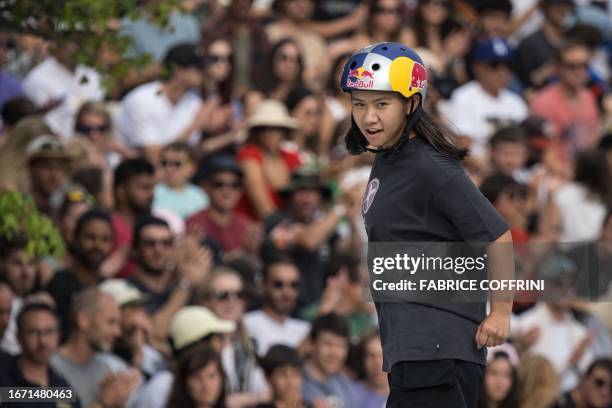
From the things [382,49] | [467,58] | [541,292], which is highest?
[467,58]

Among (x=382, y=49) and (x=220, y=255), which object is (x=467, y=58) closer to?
(x=220, y=255)

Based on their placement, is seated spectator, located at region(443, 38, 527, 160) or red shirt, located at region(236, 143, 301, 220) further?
seated spectator, located at region(443, 38, 527, 160)

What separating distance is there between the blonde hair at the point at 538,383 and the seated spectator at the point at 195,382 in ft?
8.74

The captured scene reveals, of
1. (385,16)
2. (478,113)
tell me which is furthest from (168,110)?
(478,113)

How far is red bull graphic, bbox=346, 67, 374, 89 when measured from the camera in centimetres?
651

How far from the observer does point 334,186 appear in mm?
13125

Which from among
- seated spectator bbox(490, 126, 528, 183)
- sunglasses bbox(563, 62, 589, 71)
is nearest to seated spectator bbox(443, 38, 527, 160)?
seated spectator bbox(490, 126, 528, 183)

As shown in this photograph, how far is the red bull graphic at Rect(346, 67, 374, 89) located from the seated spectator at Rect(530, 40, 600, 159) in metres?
9.13

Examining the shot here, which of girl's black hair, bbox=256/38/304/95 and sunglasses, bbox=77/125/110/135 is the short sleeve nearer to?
sunglasses, bbox=77/125/110/135

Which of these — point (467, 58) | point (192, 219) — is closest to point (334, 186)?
point (192, 219)

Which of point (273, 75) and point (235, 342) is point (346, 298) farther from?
point (273, 75)

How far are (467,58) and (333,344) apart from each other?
5.62 metres

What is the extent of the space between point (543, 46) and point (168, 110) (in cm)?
550

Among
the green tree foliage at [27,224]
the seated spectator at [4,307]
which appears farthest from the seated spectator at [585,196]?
the green tree foliage at [27,224]
